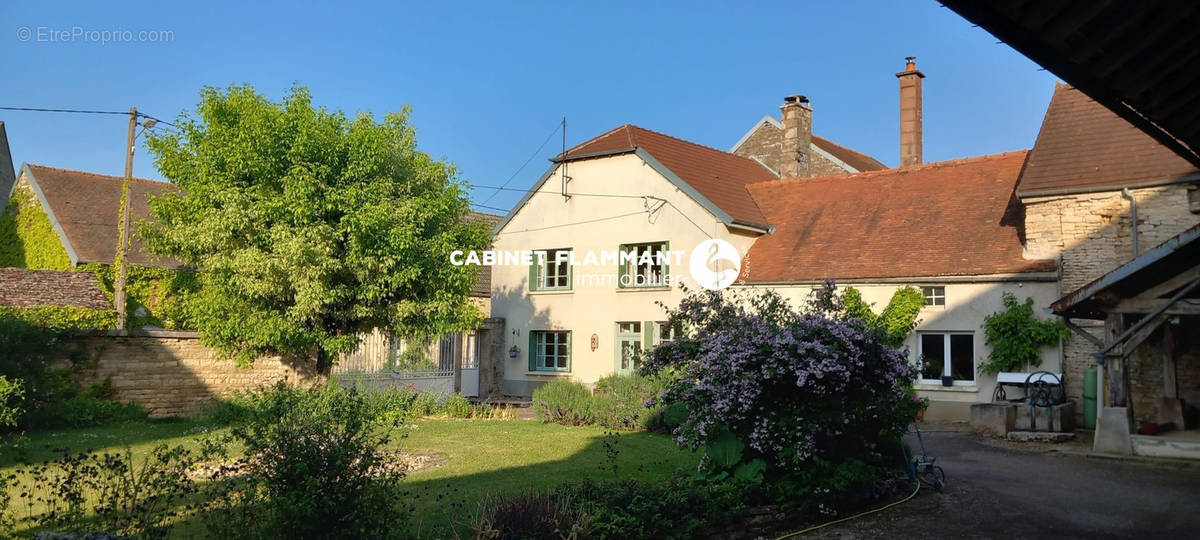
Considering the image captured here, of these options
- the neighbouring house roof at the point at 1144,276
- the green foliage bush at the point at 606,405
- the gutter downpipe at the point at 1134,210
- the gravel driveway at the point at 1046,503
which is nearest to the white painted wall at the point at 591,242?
the green foliage bush at the point at 606,405

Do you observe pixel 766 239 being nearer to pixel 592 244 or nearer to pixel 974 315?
pixel 592 244

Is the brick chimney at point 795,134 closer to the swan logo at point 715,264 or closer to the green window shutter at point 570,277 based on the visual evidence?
the swan logo at point 715,264

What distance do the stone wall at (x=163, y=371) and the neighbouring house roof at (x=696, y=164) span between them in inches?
475

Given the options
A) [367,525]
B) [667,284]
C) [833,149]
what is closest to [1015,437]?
[667,284]

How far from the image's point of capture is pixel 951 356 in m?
20.2

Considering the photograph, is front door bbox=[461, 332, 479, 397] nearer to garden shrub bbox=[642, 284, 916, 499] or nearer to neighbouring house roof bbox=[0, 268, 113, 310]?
neighbouring house roof bbox=[0, 268, 113, 310]

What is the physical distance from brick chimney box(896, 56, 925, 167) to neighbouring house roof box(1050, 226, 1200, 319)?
14.6m

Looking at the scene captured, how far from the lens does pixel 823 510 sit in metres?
8.88

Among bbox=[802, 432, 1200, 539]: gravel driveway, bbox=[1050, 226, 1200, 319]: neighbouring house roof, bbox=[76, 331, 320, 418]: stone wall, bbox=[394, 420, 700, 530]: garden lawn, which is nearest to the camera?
bbox=[802, 432, 1200, 539]: gravel driveway

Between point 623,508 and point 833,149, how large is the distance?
28.9m

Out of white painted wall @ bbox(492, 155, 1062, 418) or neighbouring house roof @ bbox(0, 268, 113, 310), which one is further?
white painted wall @ bbox(492, 155, 1062, 418)

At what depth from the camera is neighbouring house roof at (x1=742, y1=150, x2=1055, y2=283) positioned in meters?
20.5

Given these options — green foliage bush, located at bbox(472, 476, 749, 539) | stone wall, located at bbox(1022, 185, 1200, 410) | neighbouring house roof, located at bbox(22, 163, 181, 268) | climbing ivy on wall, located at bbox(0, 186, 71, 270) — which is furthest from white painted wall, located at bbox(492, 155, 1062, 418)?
climbing ivy on wall, located at bbox(0, 186, 71, 270)

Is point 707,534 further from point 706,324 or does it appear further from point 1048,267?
point 1048,267
